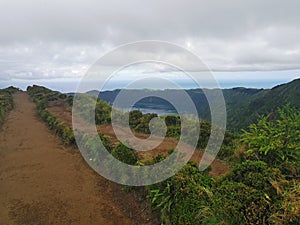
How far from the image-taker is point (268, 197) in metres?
3.98

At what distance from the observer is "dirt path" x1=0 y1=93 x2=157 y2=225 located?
626 centimetres

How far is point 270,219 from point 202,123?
9106 millimetres

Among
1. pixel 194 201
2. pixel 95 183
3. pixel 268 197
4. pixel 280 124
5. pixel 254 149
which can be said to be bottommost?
pixel 95 183

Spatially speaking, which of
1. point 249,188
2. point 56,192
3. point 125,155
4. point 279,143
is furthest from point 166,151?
point 249,188

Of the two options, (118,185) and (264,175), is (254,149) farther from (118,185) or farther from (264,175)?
(118,185)

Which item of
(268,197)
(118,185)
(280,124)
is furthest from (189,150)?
(268,197)

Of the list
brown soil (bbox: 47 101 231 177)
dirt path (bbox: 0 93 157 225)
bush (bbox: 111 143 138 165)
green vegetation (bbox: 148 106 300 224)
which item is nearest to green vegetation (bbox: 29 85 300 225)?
green vegetation (bbox: 148 106 300 224)

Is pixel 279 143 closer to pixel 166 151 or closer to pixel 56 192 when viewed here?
pixel 166 151

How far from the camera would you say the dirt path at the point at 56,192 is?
626 cm

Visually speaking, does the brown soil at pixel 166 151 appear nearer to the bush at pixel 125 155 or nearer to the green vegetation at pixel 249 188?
the bush at pixel 125 155

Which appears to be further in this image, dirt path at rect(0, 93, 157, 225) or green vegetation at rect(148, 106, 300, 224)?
dirt path at rect(0, 93, 157, 225)

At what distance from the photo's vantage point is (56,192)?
7598 millimetres

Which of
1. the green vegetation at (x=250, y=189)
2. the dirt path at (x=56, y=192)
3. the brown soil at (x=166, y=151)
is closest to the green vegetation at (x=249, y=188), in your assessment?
the green vegetation at (x=250, y=189)

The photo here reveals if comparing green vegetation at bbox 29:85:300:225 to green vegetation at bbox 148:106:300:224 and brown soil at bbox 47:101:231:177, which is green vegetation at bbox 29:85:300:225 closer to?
green vegetation at bbox 148:106:300:224
